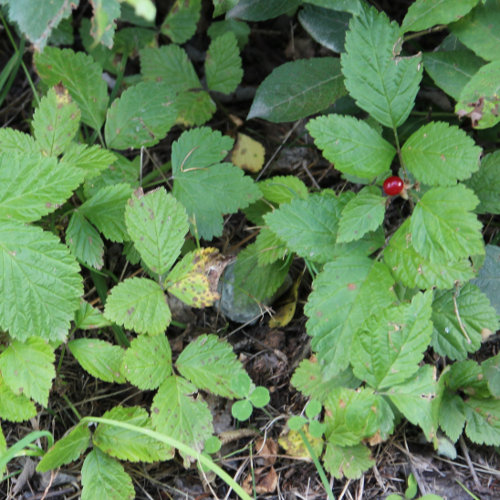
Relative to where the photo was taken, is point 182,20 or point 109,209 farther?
point 182,20

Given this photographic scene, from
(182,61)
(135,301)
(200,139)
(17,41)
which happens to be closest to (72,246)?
(135,301)

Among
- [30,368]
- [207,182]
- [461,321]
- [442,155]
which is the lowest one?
[461,321]

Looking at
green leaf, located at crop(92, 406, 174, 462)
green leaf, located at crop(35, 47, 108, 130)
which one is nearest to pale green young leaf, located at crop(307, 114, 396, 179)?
green leaf, located at crop(35, 47, 108, 130)

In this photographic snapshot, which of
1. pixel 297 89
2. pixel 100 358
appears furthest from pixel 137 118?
pixel 100 358

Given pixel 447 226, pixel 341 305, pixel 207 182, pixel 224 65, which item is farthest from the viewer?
pixel 224 65

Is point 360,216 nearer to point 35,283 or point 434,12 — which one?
point 434,12

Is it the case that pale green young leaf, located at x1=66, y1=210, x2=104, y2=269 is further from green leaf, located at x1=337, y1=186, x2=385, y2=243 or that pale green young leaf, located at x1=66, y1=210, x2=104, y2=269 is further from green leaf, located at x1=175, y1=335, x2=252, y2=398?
green leaf, located at x1=337, y1=186, x2=385, y2=243
